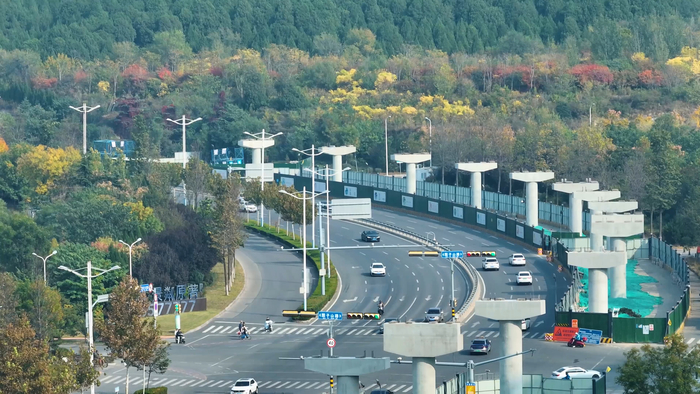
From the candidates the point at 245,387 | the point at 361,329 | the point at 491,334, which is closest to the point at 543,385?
the point at 245,387

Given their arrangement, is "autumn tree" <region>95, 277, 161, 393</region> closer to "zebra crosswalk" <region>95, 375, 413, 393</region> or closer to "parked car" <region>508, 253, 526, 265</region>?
"zebra crosswalk" <region>95, 375, 413, 393</region>

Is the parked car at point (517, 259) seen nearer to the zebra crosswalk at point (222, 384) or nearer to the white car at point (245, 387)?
the zebra crosswalk at point (222, 384)

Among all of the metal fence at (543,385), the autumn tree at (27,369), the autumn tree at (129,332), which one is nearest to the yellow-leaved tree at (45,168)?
the autumn tree at (129,332)

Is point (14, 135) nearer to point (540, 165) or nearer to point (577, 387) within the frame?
point (540, 165)

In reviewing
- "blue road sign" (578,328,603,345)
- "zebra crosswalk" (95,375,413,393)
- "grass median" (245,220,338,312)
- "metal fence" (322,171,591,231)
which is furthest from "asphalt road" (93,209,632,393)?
"metal fence" (322,171,591,231)

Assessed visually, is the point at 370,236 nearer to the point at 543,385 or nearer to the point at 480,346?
A: the point at 480,346

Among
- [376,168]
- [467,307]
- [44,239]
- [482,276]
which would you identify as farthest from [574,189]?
[376,168]
